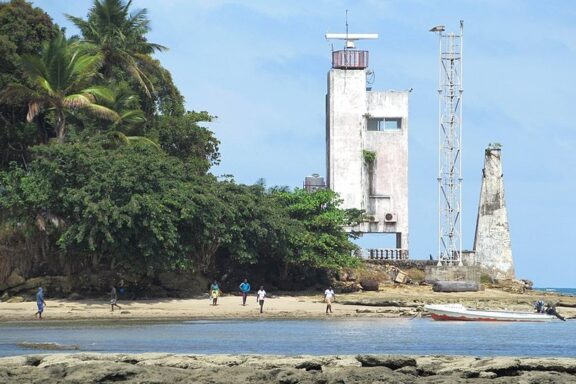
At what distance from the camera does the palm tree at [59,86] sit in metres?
47.8

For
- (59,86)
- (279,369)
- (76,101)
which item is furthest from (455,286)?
(279,369)

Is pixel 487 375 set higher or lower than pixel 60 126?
lower

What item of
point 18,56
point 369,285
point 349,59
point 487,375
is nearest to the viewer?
point 487,375

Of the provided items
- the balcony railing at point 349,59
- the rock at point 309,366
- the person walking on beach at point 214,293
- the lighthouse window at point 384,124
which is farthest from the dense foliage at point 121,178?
the rock at point 309,366

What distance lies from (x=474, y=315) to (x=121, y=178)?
1444cm

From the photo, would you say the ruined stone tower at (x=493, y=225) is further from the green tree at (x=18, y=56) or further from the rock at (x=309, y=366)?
the rock at (x=309, y=366)

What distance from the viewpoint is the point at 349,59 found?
65312 mm

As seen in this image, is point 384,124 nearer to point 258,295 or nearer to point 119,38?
point 119,38

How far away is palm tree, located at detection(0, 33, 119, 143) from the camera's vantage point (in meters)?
47.8

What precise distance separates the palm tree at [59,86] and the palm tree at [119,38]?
443 cm

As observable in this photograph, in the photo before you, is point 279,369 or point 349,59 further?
point 349,59

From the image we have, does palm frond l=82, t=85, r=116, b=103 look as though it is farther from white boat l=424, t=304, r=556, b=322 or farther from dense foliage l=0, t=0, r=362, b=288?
white boat l=424, t=304, r=556, b=322

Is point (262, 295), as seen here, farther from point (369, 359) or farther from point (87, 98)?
point (369, 359)

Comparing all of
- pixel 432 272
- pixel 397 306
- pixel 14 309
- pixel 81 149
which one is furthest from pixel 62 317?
pixel 432 272
